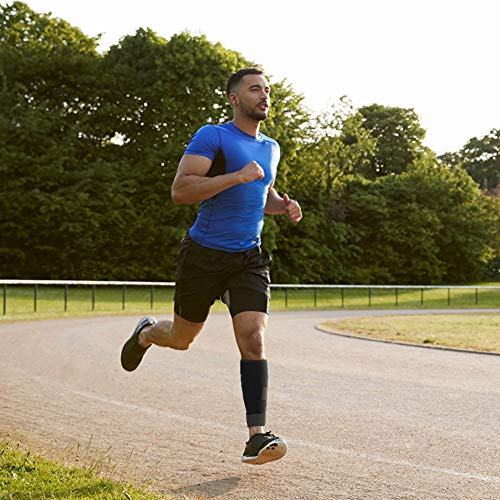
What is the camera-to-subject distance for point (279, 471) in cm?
534

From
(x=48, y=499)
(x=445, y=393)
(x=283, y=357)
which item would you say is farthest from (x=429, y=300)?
(x=48, y=499)

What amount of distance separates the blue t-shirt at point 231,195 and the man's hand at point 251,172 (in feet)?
0.65

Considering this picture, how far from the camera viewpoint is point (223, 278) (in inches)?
217

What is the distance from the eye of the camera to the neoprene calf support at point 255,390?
5125 mm

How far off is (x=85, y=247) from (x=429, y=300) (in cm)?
1527

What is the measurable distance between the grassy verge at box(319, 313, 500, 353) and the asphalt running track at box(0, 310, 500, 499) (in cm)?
246

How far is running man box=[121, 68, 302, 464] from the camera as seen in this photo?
17.2 feet

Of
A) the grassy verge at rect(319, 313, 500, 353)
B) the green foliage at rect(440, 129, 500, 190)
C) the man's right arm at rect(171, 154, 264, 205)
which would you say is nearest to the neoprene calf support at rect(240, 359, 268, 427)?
the man's right arm at rect(171, 154, 264, 205)

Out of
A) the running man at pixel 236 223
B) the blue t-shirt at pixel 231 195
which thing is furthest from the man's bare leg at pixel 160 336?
the blue t-shirt at pixel 231 195

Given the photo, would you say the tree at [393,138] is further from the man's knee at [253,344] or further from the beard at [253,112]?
the man's knee at [253,344]

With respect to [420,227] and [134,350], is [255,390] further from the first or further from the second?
[420,227]

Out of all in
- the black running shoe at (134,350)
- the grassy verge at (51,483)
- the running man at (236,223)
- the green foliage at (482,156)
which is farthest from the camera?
the green foliage at (482,156)

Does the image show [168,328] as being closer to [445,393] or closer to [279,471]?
[279,471]

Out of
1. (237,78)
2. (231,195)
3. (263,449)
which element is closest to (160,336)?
(231,195)
